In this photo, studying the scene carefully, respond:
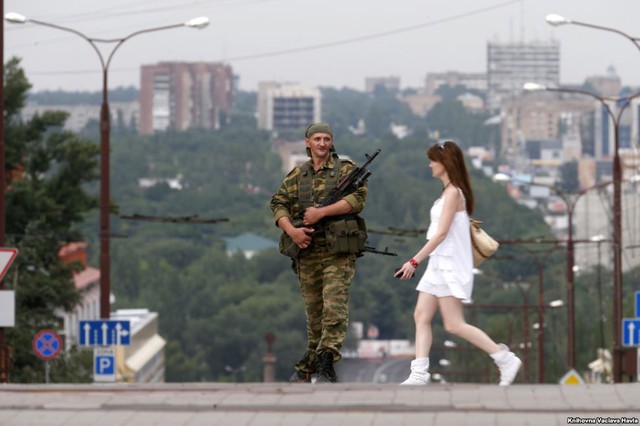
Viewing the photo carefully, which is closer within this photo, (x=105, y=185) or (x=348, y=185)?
(x=348, y=185)

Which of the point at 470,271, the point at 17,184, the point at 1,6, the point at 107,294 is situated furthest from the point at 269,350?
the point at 470,271

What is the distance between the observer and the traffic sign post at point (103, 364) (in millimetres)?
36812

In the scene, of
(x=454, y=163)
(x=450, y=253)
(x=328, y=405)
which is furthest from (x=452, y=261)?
(x=328, y=405)

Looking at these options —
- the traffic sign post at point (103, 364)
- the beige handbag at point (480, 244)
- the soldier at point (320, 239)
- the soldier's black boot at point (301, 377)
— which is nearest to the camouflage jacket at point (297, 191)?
the soldier at point (320, 239)

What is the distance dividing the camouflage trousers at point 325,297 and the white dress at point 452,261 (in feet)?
4.10

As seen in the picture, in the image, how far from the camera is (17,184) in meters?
67.4

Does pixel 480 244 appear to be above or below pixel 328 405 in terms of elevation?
above

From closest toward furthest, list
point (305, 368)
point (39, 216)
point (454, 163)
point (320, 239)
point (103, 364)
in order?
1. point (454, 163)
2. point (320, 239)
3. point (305, 368)
4. point (103, 364)
5. point (39, 216)

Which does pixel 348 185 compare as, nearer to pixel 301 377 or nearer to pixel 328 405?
pixel 301 377

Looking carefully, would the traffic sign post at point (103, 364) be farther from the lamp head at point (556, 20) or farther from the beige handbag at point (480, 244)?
the beige handbag at point (480, 244)

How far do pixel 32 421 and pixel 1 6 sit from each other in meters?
19.5

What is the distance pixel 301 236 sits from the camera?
55.1ft

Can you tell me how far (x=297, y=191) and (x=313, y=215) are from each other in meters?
0.36

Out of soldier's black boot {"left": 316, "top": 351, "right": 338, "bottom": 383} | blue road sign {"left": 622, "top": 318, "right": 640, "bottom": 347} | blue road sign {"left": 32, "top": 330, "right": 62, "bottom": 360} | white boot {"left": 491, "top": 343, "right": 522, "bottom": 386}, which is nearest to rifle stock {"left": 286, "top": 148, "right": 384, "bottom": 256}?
soldier's black boot {"left": 316, "top": 351, "right": 338, "bottom": 383}
